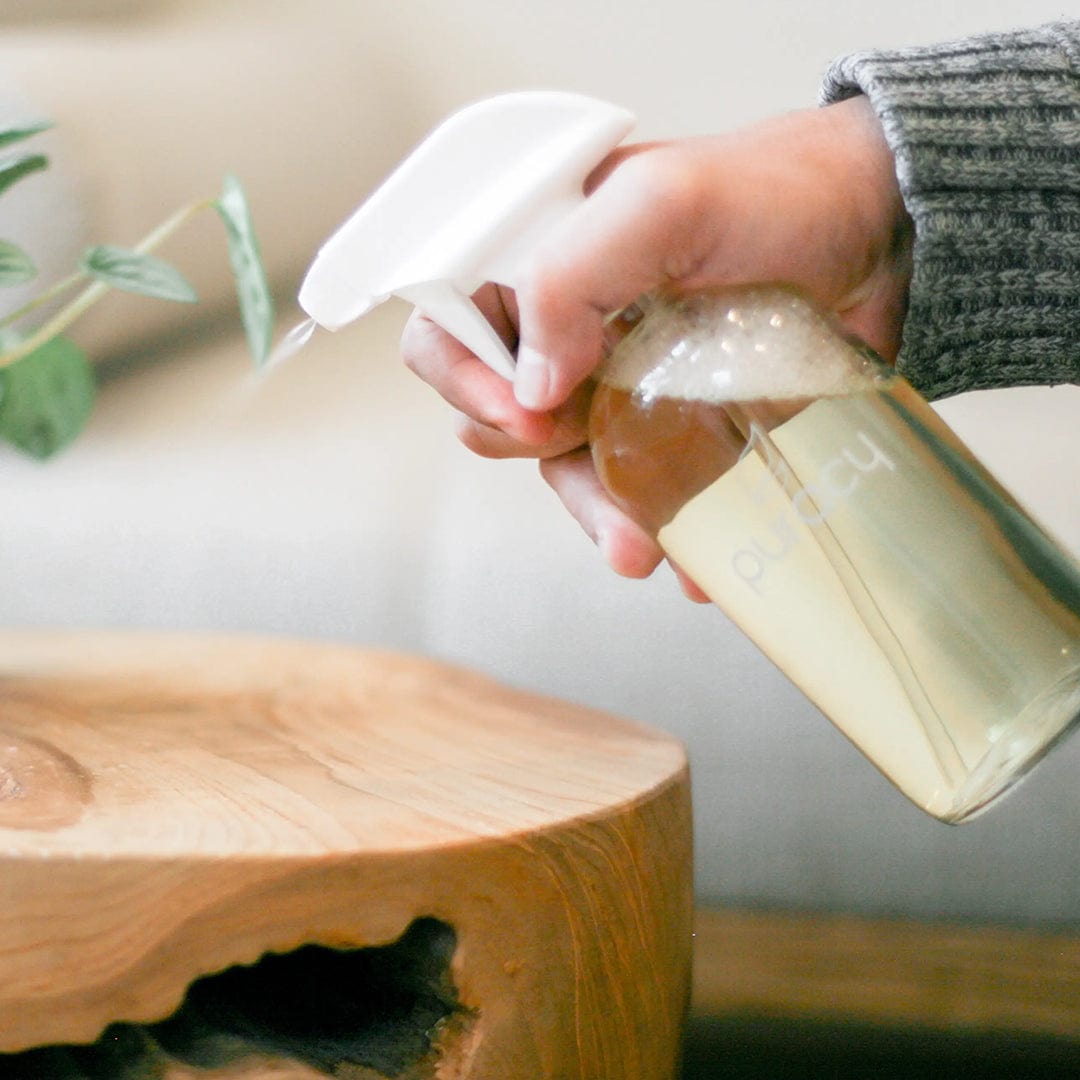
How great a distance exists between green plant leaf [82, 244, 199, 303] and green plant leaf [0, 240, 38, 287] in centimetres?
2

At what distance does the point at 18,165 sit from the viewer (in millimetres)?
493

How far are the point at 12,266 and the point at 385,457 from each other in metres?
0.39

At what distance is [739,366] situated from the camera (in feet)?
1.09

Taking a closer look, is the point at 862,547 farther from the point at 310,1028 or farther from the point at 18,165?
the point at 18,165

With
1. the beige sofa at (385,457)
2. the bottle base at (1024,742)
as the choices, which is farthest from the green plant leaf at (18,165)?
the bottle base at (1024,742)

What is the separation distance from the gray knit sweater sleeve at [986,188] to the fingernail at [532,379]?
124mm

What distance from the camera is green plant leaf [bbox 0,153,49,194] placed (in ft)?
1.61

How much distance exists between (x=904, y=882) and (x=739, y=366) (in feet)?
1.10

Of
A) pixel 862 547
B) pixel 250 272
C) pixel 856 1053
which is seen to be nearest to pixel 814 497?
pixel 862 547

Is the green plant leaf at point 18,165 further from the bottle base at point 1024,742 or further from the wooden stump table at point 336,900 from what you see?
the bottle base at point 1024,742

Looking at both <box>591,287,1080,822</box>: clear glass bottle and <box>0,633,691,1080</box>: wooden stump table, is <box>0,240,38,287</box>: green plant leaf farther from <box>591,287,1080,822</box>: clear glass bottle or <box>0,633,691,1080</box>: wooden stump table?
<box>591,287,1080,822</box>: clear glass bottle

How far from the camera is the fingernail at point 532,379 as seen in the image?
35cm

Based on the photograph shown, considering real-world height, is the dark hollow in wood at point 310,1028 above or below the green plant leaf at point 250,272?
below

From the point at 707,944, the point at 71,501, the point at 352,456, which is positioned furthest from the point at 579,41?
the point at 707,944
